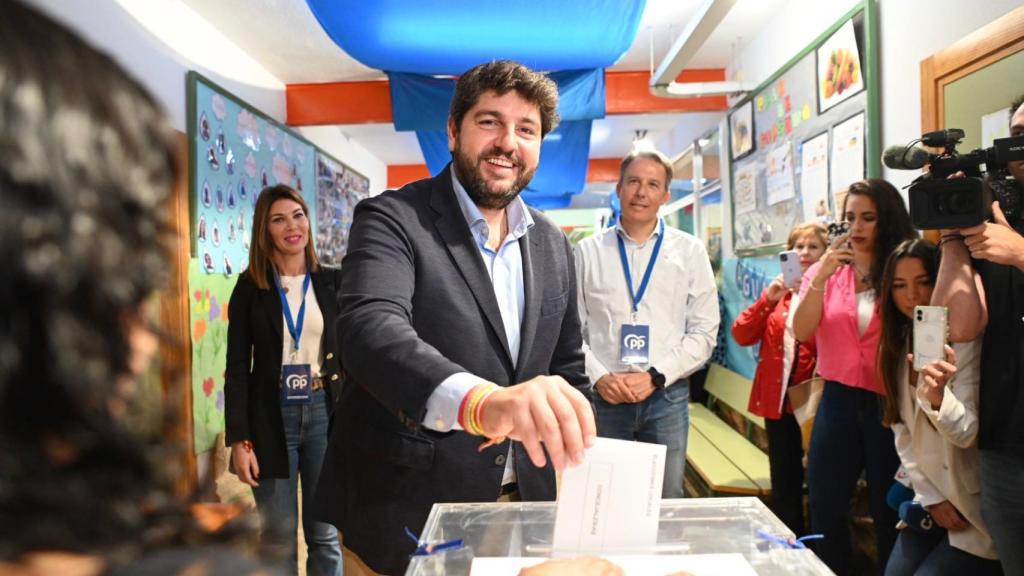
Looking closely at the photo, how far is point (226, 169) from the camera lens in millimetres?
4402

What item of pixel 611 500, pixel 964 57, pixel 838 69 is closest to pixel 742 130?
pixel 838 69

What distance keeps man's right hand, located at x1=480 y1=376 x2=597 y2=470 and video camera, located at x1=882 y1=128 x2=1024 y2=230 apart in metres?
1.35

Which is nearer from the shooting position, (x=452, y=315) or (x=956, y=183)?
(x=452, y=315)

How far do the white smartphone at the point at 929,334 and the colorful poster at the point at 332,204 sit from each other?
4955 mm

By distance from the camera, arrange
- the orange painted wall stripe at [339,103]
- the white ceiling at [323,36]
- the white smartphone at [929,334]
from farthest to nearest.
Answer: the orange painted wall stripe at [339,103] → the white ceiling at [323,36] → the white smartphone at [929,334]

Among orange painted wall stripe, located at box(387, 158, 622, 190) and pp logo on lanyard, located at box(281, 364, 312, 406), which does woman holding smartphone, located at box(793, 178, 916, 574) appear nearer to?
pp logo on lanyard, located at box(281, 364, 312, 406)

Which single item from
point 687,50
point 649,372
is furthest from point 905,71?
point 649,372

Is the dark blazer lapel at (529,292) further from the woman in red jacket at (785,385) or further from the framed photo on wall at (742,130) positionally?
the framed photo on wall at (742,130)

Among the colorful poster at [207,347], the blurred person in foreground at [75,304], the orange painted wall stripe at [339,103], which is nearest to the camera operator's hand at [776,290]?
the colorful poster at [207,347]

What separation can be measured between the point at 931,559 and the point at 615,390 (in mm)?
1075

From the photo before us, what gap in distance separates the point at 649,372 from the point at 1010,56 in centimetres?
151

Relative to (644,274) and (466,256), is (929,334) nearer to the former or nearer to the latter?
(644,274)

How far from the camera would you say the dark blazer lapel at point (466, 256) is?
145 cm

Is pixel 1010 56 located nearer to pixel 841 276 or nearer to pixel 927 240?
pixel 927 240
